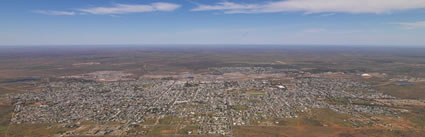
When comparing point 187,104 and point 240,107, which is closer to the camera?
A: point 240,107

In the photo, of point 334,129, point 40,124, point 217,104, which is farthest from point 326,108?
point 40,124

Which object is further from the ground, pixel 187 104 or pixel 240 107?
pixel 187 104

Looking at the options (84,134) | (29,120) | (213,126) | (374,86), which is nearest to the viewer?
(84,134)

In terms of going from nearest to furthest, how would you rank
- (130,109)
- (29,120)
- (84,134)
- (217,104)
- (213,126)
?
(84,134), (213,126), (29,120), (130,109), (217,104)

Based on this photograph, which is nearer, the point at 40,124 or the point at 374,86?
the point at 40,124

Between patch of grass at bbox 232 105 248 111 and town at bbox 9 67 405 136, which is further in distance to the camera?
patch of grass at bbox 232 105 248 111

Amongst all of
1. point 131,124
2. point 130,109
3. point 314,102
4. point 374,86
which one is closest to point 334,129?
point 314,102

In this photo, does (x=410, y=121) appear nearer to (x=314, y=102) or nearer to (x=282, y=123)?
(x=314, y=102)

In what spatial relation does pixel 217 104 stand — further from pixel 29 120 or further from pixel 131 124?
pixel 29 120

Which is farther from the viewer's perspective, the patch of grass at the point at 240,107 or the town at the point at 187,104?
the patch of grass at the point at 240,107
